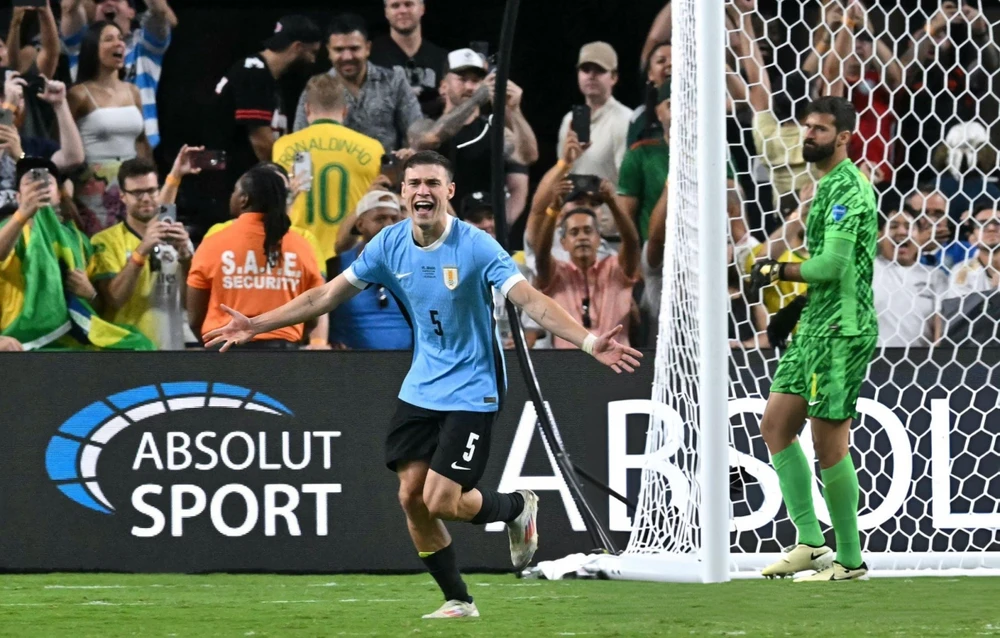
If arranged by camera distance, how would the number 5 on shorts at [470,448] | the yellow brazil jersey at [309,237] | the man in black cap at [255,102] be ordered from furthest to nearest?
the man in black cap at [255,102]
the yellow brazil jersey at [309,237]
the number 5 on shorts at [470,448]

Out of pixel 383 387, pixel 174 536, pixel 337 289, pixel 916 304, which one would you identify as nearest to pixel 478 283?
pixel 337 289

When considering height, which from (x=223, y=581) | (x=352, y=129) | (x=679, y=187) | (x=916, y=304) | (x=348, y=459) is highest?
(x=352, y=129)

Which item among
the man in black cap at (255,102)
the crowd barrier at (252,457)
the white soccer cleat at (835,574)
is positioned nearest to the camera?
the white soccer cleat at (835,574)

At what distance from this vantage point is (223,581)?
7.21 m

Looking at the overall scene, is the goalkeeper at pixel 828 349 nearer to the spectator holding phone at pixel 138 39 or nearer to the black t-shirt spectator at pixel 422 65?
the black t-shirt spectator at pixel 422 65

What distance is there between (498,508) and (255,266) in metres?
2.81

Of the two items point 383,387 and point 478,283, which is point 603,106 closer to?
point 383,387

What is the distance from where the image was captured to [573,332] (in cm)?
505

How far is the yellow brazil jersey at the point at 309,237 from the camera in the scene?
817 cm

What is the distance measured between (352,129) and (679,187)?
2.99 meters

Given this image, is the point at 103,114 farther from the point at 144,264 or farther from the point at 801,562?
the point at 801,562

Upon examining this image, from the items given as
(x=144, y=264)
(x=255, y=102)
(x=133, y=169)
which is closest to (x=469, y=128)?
(x=255, y=102)

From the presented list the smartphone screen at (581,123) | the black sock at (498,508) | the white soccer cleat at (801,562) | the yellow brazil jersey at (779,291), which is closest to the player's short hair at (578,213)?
the smartphone screen at (581,123)

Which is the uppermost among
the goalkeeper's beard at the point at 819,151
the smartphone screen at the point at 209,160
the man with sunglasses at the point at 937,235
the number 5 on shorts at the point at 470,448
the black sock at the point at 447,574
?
the smartphone screen at the point at 209,160
